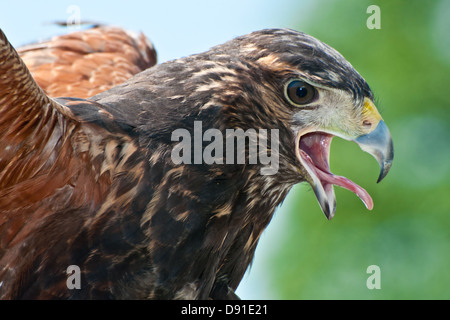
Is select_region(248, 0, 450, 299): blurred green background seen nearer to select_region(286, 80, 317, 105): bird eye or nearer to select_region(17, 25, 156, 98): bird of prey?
select_region(17, 25, 156, 98): bird of prey

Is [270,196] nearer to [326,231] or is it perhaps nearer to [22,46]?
[22,46]

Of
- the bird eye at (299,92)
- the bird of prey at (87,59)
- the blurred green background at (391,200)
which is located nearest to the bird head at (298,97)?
the bird eye at (299,92)

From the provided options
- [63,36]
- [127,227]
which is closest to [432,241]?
[63,36]

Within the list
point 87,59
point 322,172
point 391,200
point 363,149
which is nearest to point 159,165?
point 322,172

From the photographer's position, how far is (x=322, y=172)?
2.78 meters

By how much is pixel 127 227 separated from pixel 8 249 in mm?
463

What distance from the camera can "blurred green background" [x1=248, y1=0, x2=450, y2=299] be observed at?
10414mm

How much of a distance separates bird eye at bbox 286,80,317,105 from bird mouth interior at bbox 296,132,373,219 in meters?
0.16

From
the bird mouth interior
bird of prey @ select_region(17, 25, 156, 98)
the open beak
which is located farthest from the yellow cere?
bird of prey @ select_region(17, 25, 156, 98)

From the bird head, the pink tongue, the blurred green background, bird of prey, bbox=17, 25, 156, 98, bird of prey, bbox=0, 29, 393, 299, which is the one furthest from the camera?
the blurred green background

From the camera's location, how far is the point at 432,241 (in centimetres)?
1082

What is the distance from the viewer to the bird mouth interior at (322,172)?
2641mm

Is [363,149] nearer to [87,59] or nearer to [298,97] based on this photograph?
[298,97]

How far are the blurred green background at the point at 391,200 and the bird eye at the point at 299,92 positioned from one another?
7821 mm
